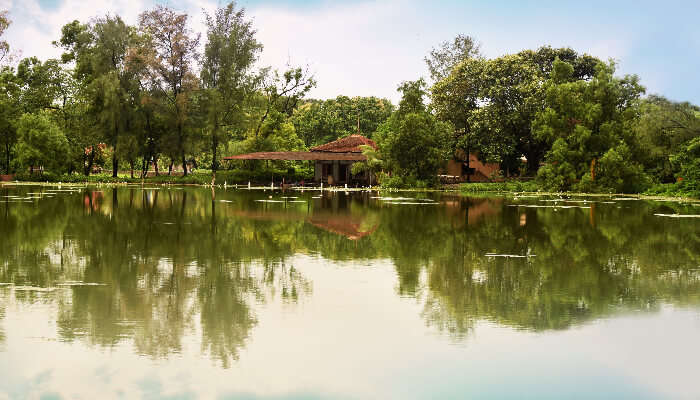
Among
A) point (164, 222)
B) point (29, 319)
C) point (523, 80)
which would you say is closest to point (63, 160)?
point (523, 80)

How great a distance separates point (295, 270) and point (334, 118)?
69.1 metres

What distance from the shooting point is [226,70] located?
213ft

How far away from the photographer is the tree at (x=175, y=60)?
6253 centimetres

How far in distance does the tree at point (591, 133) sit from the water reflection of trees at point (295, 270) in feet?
80.7

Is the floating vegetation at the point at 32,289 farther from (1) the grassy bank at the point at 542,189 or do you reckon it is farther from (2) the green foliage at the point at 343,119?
(2) the green foliage at the point at 343,119

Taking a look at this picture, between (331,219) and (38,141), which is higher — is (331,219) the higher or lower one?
the lower one

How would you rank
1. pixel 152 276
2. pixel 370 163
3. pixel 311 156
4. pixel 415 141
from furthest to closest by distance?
pixel 311 156, pixel 370 163, pixel 415 141, pixel 152 276

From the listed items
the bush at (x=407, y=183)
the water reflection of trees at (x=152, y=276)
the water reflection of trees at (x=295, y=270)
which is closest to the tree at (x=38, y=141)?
the bush at (x=407, y=183)

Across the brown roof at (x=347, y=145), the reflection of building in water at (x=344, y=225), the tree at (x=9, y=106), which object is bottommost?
the reflection of building in water at (x=344, y=225)

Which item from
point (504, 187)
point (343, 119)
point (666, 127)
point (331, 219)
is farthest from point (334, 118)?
point (331, 219)

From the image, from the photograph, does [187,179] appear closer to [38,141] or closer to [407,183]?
[38,141]

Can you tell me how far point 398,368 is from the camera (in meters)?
6.07

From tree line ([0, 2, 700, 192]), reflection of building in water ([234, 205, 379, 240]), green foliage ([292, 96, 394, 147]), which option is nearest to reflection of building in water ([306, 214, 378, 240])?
reflection of building in water ([234, 205, 379, 240])

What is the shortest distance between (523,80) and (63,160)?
4310 centimetres
